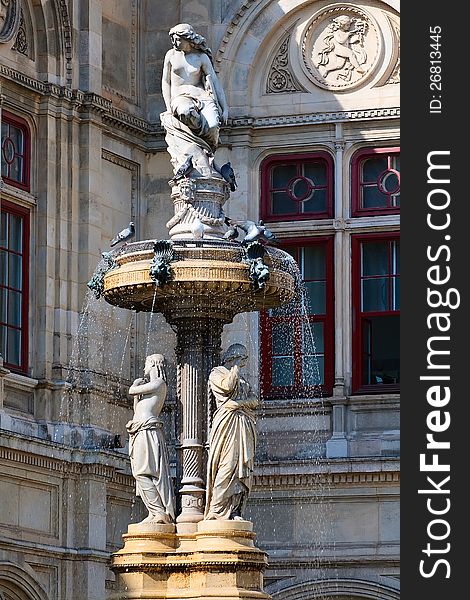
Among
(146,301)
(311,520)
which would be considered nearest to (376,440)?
(311,520)

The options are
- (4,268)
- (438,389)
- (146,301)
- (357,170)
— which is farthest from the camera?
(357,170)

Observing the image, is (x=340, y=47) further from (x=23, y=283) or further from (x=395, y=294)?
(x=23, y=283)

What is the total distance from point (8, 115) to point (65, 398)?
345 cm

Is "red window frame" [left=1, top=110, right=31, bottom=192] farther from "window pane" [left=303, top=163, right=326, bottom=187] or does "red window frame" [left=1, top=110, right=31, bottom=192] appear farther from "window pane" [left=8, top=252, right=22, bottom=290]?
"window pane" [left=303, top=163, right=326, bottom=187]

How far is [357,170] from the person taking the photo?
102ft

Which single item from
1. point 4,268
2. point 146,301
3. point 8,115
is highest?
point 8,115

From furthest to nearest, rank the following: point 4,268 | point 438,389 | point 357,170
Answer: point 357,170, point 4,268, point 438,389

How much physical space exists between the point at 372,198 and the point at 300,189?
978 millimetres

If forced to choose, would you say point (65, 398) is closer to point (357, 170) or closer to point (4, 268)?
point (4, 268)

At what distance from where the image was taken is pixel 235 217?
1232 inches

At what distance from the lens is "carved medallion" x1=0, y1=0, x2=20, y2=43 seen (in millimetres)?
28875

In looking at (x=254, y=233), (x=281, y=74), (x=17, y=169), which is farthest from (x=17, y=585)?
(x=281, y=74)

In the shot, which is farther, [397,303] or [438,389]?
[397,303]

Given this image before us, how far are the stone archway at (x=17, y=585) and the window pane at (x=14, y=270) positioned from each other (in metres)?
3.46
